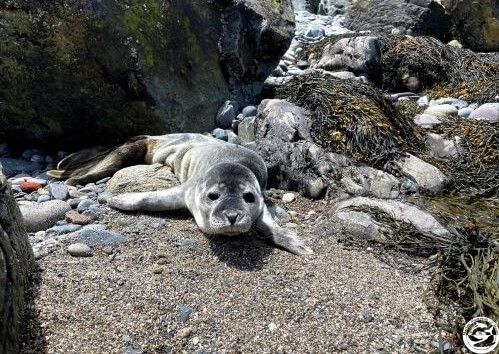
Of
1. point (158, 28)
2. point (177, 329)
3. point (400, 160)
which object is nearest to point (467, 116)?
point (400, 160)

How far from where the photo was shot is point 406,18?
10.6m

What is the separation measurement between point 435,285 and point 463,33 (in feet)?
29.7

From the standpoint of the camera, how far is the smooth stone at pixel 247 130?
18.9 ft

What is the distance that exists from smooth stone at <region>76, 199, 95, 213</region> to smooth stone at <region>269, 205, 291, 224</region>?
145cm

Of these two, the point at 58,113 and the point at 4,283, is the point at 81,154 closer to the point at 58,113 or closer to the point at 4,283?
the point at 58,113

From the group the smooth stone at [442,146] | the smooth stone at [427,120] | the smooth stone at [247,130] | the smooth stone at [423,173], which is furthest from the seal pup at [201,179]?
the smooth stone at [427,120]

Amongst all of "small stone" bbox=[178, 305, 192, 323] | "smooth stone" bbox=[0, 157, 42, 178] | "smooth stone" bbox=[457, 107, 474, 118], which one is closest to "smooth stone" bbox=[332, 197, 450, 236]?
"small stone" bbox=[178, 305, 192, 323]

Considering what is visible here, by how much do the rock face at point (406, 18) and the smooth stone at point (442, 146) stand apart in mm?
5491

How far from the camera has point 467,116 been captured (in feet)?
21.0

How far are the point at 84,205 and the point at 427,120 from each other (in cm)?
395

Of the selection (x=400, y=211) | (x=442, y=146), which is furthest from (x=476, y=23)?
(x=400, y=211)

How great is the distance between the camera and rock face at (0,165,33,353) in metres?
2.28

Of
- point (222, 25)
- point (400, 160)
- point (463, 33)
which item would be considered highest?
point (222, 25)

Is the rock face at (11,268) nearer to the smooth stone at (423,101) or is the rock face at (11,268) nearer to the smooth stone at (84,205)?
the smooth stone at (84,205)
